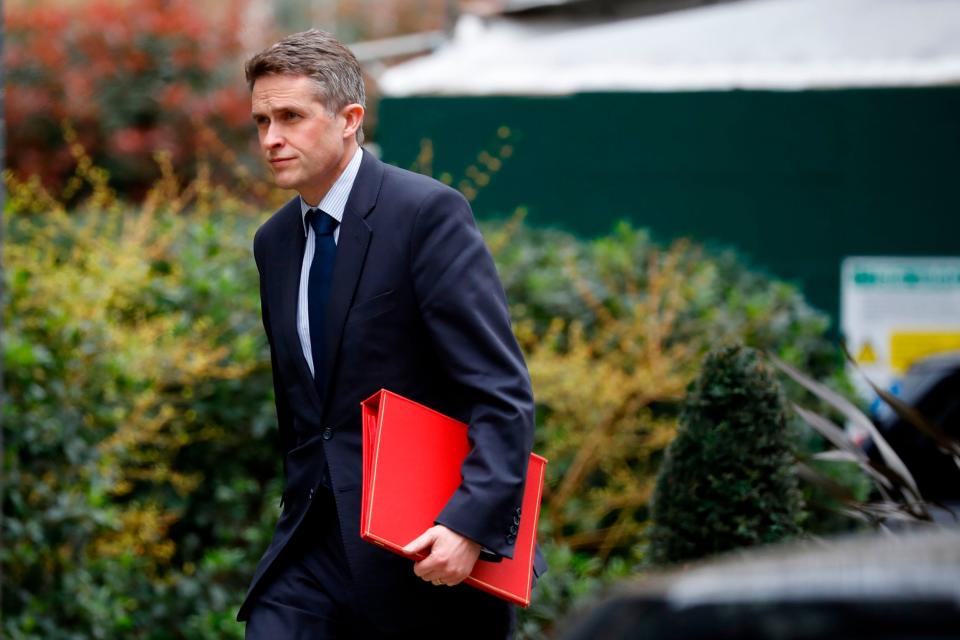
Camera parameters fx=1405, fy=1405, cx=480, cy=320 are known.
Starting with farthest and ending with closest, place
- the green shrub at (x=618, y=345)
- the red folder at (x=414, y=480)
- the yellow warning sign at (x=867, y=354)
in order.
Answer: the yellow warning sign at (x=867, y=354) → the green shrub at (x=618, y=345) → the red folder at (x=414, y=480)

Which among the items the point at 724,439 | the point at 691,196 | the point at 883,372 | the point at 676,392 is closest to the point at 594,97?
the point at 691,196

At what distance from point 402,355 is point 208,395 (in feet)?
10.0

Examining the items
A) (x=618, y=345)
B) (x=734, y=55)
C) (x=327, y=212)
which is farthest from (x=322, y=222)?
(x=734, y=55)

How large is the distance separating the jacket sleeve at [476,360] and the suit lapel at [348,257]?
12 cm

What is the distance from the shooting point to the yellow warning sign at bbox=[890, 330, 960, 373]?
9.45 metres

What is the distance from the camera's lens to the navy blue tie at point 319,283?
10.6ft

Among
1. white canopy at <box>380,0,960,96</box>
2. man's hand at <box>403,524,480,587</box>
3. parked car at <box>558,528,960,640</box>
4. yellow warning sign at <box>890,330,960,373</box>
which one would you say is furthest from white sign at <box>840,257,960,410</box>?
parked car at <box>558,528,960,640</box>

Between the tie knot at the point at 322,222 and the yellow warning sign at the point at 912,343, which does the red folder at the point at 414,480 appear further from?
the yellow warning sign at the point at 912,343

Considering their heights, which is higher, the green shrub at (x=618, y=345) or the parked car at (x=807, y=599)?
the parked car at (x=807, y=599)

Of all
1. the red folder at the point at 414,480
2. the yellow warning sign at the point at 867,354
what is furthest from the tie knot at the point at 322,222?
the yellow warning sign at the point at 867,354

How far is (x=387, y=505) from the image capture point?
9.59 feet

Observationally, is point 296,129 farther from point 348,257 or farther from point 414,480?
point 414,480

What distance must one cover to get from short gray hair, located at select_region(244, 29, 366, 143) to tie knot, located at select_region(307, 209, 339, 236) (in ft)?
0.84

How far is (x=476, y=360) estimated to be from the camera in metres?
3.06
